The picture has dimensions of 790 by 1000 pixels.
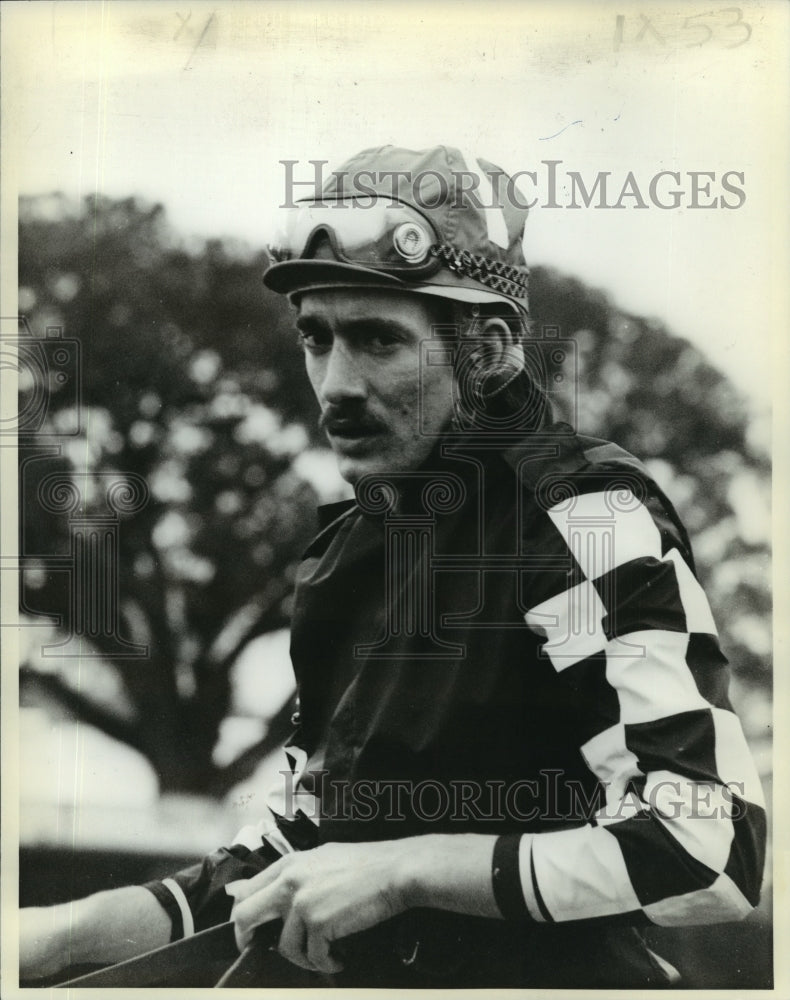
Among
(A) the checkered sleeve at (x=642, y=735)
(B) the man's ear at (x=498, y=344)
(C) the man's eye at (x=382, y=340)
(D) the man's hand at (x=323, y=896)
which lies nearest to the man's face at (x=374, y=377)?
(C) the man's eye at (x=382, y=340)

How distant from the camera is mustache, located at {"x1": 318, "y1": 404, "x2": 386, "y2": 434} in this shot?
271 cm

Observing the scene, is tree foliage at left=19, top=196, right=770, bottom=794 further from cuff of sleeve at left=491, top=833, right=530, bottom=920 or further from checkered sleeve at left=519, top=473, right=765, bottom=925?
cuff of sleeve at left=491, top=833, right=530, bottom=920

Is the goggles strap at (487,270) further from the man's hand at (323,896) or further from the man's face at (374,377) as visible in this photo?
the man's hand at (323,896)

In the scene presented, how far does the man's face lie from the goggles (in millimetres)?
71

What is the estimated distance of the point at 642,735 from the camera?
2.47 meters

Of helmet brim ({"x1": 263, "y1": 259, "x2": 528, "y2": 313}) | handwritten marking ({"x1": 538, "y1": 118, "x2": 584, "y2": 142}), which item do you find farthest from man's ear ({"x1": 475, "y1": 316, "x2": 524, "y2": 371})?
handwritten marking ({"x1": 538, "y1": 118, "x2": 584, "y2": 142})

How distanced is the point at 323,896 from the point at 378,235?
157 centimetres

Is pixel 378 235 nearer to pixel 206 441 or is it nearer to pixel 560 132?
pixel 560 132

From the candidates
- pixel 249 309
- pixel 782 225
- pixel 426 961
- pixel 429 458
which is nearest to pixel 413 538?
pixel 429 458

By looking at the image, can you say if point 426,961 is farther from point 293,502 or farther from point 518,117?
point 518,117

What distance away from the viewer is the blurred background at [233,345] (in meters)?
2.73

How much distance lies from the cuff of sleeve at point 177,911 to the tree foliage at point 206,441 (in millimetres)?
255

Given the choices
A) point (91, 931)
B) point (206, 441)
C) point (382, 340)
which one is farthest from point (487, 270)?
point (91, 931)

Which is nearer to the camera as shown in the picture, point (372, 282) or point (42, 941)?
point (372, 282)
